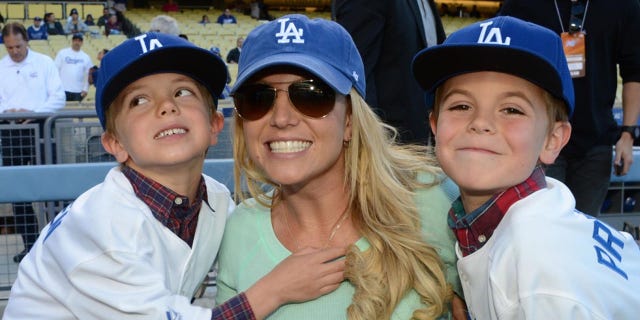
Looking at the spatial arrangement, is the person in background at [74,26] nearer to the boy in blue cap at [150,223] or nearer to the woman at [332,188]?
the boy in blue cap at [150,223]

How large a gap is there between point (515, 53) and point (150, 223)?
1.24 metres

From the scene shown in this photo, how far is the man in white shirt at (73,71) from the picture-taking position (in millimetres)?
11852

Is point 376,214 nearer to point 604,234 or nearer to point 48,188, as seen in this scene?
point 604,234

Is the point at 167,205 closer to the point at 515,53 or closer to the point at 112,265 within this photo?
the point at 112,265

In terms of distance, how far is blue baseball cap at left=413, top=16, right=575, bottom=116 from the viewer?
5.98 feet

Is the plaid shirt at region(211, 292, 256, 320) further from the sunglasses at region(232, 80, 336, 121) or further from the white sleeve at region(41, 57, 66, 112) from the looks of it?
the white sleeve at region(41, 57, 66, 112)

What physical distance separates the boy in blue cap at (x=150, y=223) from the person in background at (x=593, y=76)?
1864 millimetres

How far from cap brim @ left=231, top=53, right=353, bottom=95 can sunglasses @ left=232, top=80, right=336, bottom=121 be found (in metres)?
0.04

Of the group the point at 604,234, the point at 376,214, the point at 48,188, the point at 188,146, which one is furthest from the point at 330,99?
the point at 48,188

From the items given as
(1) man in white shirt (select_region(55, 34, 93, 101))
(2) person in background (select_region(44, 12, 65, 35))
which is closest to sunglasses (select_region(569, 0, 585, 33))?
(1) man in white shirt (select_region(55, 34, 93, 101))

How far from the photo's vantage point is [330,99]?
2119 millimetres

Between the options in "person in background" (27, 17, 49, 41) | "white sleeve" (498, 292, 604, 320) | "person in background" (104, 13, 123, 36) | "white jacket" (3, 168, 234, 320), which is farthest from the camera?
"person in background" (104, 13, 123, 36)

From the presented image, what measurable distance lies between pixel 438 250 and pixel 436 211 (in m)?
0.13

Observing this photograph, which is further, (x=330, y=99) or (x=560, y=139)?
(x=330, y=99)
